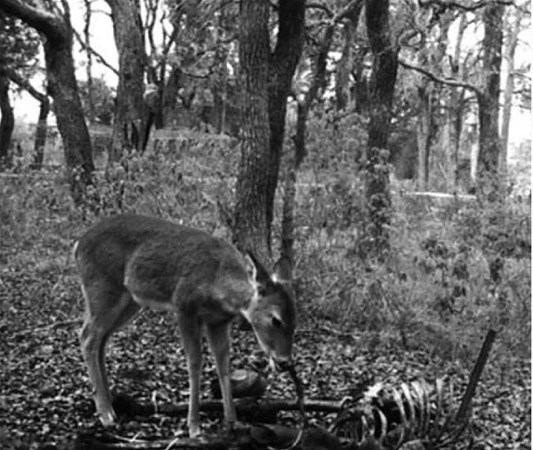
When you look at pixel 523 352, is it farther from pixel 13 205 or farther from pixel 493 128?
pixel 493 128

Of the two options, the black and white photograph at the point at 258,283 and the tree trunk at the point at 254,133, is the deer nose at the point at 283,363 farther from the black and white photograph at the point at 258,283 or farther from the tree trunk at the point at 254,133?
the tree trunk at the point at 254,133

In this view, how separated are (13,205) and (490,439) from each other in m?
6.56

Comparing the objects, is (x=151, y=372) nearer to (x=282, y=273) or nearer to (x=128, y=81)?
(x=282, y=273)

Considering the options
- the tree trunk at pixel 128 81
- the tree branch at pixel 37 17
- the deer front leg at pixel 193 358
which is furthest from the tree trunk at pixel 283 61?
the tree branch at pixel 37 17

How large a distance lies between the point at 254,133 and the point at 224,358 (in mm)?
2958

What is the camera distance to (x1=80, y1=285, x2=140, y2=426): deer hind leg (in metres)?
4.61

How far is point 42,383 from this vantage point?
558cm

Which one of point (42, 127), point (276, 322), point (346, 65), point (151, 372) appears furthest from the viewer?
point (42, 127)

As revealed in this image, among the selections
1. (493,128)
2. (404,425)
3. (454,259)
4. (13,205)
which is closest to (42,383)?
(404,425)

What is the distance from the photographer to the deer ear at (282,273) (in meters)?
3.88

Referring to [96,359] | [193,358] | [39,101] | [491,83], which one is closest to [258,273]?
[193,358]

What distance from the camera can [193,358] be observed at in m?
4.26

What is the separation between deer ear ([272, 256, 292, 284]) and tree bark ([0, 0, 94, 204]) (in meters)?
6.94

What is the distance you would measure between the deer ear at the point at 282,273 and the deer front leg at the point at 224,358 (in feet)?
1.84
